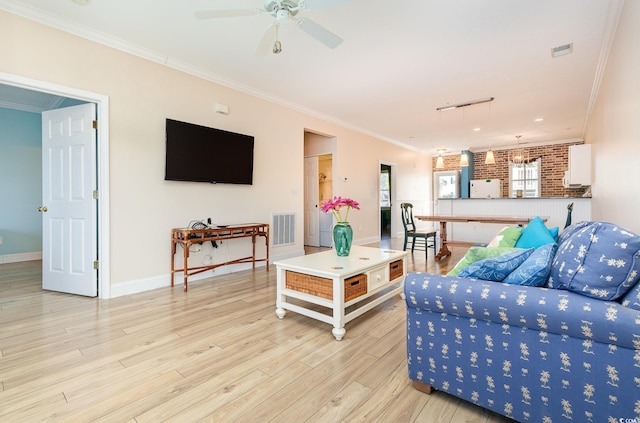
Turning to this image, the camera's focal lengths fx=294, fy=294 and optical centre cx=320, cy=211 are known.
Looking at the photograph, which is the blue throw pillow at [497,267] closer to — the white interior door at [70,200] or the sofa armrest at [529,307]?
the sofa armrest at [529,307]

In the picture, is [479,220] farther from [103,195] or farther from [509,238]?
[103,195]

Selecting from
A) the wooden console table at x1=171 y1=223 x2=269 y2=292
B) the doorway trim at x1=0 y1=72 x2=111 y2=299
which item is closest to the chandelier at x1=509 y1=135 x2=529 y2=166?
the wooden console table at x1=171 y1=223 x2=269 y2=292

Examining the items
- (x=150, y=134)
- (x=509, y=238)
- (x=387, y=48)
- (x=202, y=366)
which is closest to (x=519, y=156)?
(x=387, y=48)

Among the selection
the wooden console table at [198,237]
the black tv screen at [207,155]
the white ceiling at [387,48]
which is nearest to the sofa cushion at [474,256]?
the white ceiling at [387,48]

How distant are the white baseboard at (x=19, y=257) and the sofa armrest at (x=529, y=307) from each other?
653 centimetres

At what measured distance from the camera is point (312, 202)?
259 inches

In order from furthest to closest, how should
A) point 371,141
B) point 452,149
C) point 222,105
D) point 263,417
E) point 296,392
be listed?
point 452,149, point 371,141, point 222,105, point 296,392, point 263,417

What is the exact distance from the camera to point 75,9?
2596 mm

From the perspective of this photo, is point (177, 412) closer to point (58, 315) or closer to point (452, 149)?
point (58, 315)

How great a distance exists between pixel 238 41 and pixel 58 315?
3.09 m

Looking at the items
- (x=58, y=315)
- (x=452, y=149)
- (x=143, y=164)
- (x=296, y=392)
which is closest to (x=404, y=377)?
(x=296, y=392)

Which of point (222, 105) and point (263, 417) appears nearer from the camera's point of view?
point (263, 417)

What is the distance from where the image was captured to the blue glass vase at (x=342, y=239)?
2.81 metres

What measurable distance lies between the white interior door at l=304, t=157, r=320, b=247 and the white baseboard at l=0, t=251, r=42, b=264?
492cm
